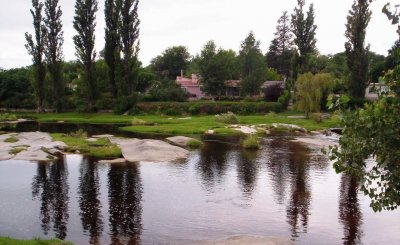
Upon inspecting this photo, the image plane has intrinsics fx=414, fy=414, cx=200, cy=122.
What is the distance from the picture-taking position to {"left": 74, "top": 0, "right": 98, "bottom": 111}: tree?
75500 mm

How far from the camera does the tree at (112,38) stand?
74.7 meters

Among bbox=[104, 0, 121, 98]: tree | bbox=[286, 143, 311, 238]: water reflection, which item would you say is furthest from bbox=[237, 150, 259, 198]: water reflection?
bbox=[104, 0, 121, 98]: tree

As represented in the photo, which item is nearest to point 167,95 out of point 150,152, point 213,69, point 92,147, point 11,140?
point 213,69

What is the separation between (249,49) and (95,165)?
63.0 m

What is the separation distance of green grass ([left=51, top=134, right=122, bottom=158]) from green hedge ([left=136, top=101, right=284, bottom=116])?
107 feet

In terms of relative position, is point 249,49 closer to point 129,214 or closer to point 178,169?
point 178,169

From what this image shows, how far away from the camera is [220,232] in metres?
17.5

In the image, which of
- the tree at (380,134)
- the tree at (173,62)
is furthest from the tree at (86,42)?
the tree at (380,134)

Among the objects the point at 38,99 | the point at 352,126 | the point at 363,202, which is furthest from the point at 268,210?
the point at 38,99

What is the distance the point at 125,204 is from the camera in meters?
21.2

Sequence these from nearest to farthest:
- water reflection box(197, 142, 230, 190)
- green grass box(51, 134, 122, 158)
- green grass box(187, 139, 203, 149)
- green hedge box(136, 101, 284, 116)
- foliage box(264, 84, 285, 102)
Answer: water reflection box(197, 142, 230, 190) < green grass box(51, 134, 122, 158) < green grass box(187, 139, 203, 149) < green hedge box(136, 101, 284, 116) < foliage box(264, 84, 285, 102)

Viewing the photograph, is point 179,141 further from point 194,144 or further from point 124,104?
point 124,104

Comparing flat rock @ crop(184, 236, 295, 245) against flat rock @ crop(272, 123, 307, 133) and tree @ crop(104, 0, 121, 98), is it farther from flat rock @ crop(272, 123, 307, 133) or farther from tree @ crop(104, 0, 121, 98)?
tree @ crop(104, 0, 121, 98)

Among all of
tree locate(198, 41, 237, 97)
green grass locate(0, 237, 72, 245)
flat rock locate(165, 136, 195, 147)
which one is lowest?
green grass locate(0, 237, 72, 245)
